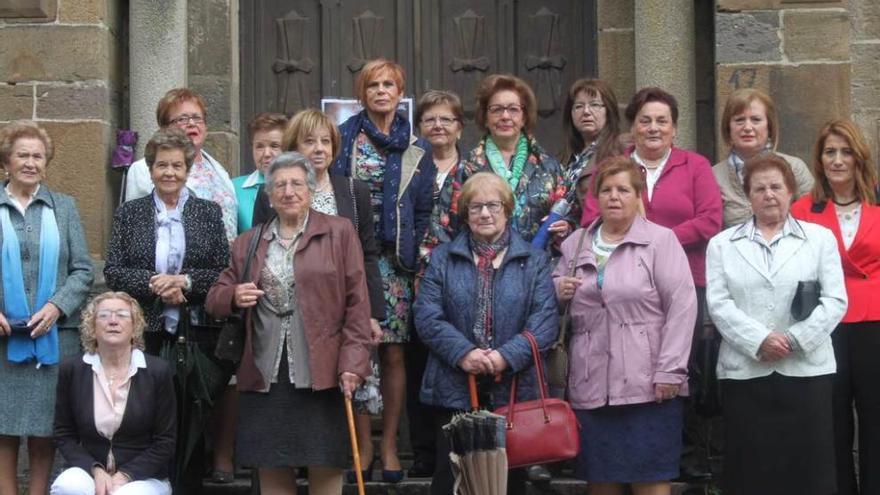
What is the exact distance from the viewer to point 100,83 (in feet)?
28.1

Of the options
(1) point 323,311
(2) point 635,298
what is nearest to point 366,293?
(1) point 323,311

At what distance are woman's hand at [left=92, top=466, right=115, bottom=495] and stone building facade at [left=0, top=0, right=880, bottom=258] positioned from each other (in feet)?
6.11

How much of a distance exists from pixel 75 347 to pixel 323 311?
1397 mm

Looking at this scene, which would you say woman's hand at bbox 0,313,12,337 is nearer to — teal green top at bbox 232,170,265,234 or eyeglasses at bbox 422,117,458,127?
teal green top at bbox 232,170,265,234

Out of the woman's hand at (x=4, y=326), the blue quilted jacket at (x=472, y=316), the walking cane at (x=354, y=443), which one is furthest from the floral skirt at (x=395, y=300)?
the woman's hand at (x=4, y=326)

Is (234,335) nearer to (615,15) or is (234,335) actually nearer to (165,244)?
(165,244)

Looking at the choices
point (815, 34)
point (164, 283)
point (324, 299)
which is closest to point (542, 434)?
point (324, 299)

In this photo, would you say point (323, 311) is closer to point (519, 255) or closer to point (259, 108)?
point (519, 255)

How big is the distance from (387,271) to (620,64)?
221 cm

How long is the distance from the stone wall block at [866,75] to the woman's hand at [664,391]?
8.77ft

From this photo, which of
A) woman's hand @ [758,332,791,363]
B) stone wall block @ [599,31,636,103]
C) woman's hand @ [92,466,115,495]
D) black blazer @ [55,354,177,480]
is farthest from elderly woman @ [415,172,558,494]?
stone wall block @ [599,31,636,103]

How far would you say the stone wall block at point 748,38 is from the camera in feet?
27.3

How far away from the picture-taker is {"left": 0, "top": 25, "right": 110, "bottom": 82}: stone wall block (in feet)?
28.0

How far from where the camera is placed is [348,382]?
21.9 feet
